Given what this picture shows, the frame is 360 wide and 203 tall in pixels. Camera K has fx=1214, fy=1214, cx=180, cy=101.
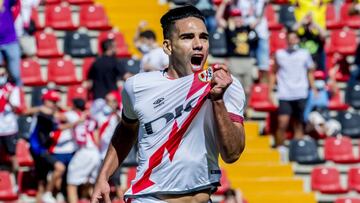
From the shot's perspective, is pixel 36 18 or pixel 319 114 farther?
pixel 36 18

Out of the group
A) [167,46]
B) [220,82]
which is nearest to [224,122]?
[220,82]

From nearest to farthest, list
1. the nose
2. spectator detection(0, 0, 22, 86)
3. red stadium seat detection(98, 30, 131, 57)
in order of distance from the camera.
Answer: the nose
spectator detection(0, 0, 22, 86)
red stadium seat detection(98, 30, 131, 57)

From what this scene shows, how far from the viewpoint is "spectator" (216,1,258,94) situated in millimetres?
15914

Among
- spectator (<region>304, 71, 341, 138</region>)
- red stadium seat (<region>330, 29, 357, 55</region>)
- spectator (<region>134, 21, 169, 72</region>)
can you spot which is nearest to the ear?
spectator (<region>134, 21, 169, 72</region>)

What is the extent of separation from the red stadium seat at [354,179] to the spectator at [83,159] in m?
3.63

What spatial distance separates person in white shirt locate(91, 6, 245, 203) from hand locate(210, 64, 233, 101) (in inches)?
7.9

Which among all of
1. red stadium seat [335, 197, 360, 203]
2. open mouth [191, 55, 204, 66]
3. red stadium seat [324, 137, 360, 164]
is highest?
open mouth [191, 55, 204, 66]

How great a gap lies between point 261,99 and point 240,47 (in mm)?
754

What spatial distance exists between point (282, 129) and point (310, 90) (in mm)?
715

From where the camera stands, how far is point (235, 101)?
19.4ft

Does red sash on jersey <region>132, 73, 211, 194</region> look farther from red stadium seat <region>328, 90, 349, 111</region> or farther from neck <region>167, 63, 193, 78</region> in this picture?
red stadium seat <region>328, 90, 349, 111</region>

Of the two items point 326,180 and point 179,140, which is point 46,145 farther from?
point 179,140

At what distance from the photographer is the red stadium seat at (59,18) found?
16703 mm

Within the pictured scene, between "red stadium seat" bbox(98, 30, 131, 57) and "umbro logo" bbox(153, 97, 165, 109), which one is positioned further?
"red stadium seat" bbox(98, 30, 131, 57)
